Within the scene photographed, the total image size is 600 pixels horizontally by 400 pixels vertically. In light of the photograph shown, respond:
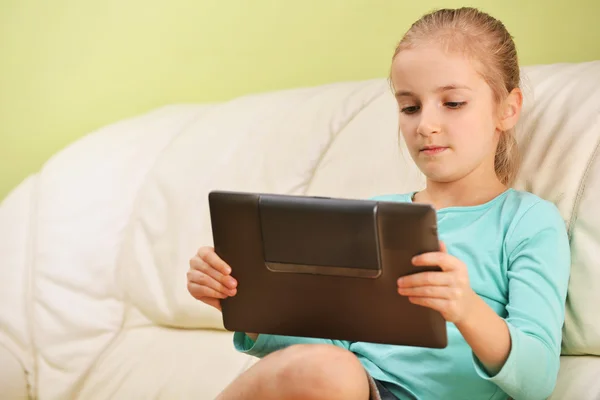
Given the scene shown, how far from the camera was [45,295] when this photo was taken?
5.86 feet

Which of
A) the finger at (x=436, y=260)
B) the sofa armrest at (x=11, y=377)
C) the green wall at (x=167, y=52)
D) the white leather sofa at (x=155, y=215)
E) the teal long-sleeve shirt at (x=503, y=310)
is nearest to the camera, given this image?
the finger at (x=436, y=260)

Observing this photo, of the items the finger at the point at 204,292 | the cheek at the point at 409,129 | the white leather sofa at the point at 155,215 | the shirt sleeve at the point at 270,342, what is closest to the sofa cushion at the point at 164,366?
the white leather sofa at the point at 155,215

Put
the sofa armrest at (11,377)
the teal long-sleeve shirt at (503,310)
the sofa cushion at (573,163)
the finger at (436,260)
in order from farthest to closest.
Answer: the sofa armrest at (11,377) < the sofa cushion at (573,163) < the teal long-sleeve shirt at (503,310) < the finger at (436,260)

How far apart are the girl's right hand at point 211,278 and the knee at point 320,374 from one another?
0.13 m

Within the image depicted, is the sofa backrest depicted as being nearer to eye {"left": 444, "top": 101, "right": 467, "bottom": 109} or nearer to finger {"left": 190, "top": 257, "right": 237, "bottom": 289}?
eye {"left": 444, "top": 101, "right": 467, "bottom": 109}

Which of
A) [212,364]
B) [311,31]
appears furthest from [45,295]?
[311,31]

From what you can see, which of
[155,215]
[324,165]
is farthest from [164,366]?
[324,165]

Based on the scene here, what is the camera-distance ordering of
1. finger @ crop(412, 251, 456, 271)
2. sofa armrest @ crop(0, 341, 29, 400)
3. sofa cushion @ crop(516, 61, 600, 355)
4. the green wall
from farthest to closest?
the green wall → sofa armrest @ crop(0, 341, 29, 400) → sofa cushion @ crop(516, 61, 600, 355) → finger @ crop(412, 251, 456, 271)

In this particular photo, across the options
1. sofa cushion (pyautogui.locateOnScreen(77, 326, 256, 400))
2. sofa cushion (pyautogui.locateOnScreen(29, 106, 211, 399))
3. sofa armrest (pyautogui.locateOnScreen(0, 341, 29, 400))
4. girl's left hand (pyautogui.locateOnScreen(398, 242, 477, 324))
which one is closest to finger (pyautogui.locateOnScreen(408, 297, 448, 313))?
girl's left hand (pyautogui.locateOnScreen(398, 242, 477, 324))

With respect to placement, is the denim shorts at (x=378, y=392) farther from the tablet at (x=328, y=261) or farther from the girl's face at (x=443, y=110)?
the girl's face at (x=443, y=110)

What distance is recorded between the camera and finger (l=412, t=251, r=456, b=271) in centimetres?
92

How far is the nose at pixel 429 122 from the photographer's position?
1151 mm

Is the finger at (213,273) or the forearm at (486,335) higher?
the finger at (213,273)

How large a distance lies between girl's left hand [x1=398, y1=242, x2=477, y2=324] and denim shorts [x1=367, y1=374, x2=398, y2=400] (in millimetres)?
127
